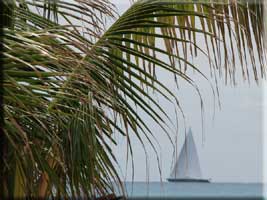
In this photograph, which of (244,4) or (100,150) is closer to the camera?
(100,150)

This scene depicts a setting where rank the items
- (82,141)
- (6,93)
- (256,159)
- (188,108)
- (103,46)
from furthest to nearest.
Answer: (188,108), (256,159), (103,46), (82,141), (6,93)

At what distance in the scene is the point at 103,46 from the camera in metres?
0.86

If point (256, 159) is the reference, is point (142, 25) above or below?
Result: above

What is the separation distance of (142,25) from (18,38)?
0.32m

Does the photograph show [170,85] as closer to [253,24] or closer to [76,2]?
[253,24]

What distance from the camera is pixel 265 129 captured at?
1453mm

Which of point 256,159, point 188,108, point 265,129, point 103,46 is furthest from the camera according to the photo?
point 188,108

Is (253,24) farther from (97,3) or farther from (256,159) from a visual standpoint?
(256,159)

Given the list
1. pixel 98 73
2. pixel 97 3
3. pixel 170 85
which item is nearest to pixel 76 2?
pixel 97 3

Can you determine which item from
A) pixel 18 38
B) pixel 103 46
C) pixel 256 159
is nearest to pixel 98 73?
pixel 103 46

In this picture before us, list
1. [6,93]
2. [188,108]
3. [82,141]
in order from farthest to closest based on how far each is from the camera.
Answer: [188,108]
[82,141]
[6,93]

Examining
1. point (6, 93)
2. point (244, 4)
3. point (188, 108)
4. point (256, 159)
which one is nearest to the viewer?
point (6, 93)

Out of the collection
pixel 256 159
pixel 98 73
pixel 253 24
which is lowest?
→ pixel 256 159

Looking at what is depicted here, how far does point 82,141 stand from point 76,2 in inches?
11.3
